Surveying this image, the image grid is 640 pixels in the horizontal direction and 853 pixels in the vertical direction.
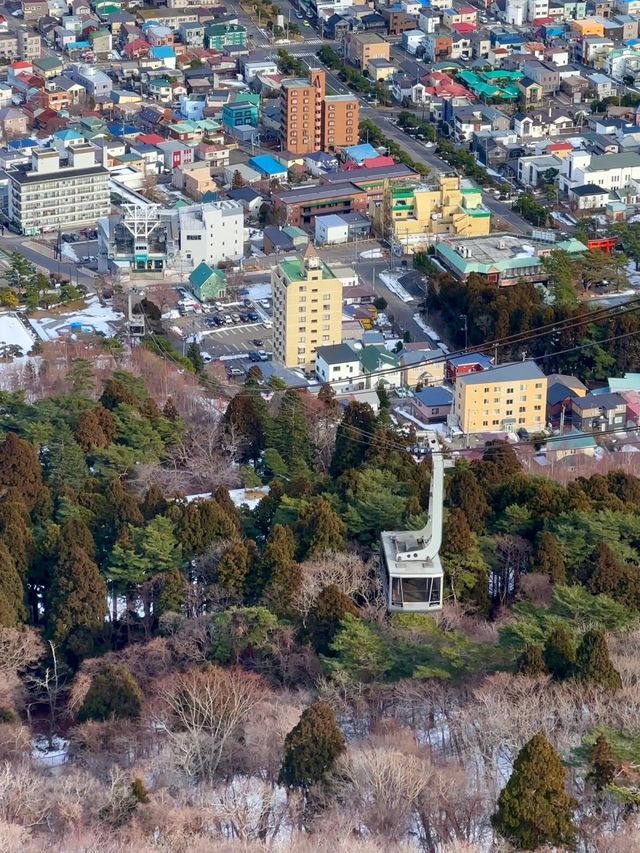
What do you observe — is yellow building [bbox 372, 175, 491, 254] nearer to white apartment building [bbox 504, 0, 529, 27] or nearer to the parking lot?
the parking lot

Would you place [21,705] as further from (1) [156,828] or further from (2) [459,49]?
(2) [459,49]

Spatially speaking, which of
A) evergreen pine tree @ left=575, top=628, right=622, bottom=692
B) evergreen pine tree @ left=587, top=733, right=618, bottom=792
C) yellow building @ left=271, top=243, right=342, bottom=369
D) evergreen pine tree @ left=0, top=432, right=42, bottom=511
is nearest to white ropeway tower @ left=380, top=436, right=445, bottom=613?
evergreen pine tree @ left=575, top=628, right=622, bottom=692

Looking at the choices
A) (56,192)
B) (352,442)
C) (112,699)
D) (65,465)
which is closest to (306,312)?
(352,442)

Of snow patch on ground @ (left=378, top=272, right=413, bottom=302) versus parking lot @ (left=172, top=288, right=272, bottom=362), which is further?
snow patch on ground @ (left=378, top=272, right=413, bottom=302)

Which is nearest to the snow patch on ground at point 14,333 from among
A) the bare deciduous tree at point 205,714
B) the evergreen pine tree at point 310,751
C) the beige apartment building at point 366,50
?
the bare deciduous tree at point 205,714

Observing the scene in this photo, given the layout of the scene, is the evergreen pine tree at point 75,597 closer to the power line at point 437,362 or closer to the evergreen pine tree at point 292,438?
the evergreen pine tree at point 292,438

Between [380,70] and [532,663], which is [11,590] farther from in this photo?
[380,70]
